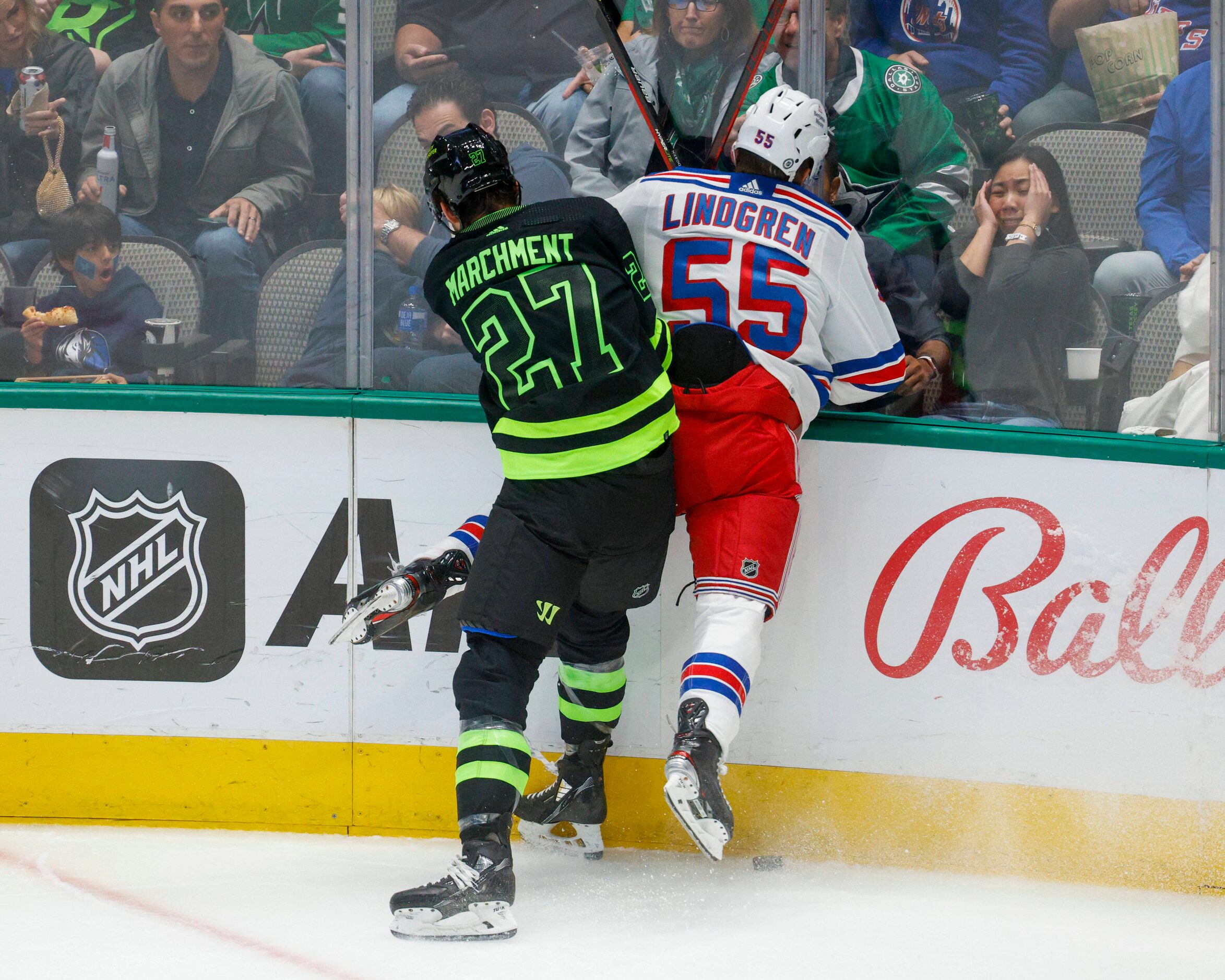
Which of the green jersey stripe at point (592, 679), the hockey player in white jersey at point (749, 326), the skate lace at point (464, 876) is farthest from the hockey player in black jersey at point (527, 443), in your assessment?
the green jersey stripe at point (592, 679)

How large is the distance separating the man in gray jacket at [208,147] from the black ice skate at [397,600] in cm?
87

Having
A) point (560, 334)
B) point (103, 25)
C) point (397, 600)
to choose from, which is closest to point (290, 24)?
point (103, 25)

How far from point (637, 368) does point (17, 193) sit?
1.71m

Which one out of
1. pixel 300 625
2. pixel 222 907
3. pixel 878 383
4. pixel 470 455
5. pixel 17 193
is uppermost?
pixel 17 193

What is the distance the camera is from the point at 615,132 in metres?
3.07

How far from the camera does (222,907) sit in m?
2.65

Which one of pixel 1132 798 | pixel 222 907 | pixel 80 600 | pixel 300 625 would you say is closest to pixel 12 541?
pixel 80 600

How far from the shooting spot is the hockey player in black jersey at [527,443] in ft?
8.08

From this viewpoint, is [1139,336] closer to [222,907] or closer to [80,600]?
[222,907]

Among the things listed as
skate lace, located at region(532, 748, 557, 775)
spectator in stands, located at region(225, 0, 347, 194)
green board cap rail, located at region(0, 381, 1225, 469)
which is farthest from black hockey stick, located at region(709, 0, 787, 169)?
skate lace, located at region(532, 748, 557, 775)

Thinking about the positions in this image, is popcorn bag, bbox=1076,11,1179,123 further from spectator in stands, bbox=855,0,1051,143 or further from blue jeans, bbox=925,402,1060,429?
blue jeans, bbox=925,402,1060,429

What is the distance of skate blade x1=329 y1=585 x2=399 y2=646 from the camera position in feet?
8.63

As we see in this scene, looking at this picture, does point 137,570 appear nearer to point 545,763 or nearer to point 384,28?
point 545,763

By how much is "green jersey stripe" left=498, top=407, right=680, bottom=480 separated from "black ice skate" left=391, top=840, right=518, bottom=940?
0.72 metres
